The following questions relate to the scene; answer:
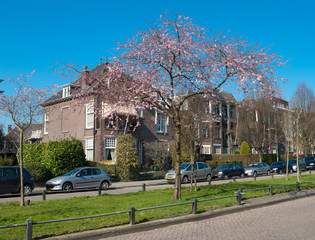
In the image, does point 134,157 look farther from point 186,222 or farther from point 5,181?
point 186,222

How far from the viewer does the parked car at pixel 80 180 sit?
18500 mm

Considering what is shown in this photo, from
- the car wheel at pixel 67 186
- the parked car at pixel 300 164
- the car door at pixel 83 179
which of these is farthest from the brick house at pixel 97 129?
the parked car at pixel 300 164

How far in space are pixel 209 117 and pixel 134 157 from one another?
25.2ft

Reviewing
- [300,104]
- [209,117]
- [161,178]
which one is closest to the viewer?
[209,117]

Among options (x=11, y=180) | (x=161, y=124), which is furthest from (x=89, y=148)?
(x=11, y=180)

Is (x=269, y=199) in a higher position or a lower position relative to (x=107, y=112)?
lower

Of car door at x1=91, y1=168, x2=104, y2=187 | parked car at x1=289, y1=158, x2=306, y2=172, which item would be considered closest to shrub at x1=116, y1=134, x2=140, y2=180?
Result: car door at x1=91, y1=168, x2=104, y2=187

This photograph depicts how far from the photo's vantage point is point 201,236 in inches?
303

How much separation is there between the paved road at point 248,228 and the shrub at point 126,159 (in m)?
17.6

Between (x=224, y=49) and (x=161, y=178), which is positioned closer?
(x=224, y=49)

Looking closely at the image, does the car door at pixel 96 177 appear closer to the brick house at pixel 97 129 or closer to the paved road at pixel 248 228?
the brick house at pixel 97 129

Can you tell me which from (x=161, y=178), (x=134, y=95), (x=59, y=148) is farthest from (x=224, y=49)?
(x=161, y=178)

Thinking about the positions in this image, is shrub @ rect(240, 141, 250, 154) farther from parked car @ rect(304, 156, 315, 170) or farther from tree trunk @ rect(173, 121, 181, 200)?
tree trunk @ rect(173, 121, 181, 200)

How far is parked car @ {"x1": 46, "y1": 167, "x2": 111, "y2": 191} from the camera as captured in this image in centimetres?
1850
